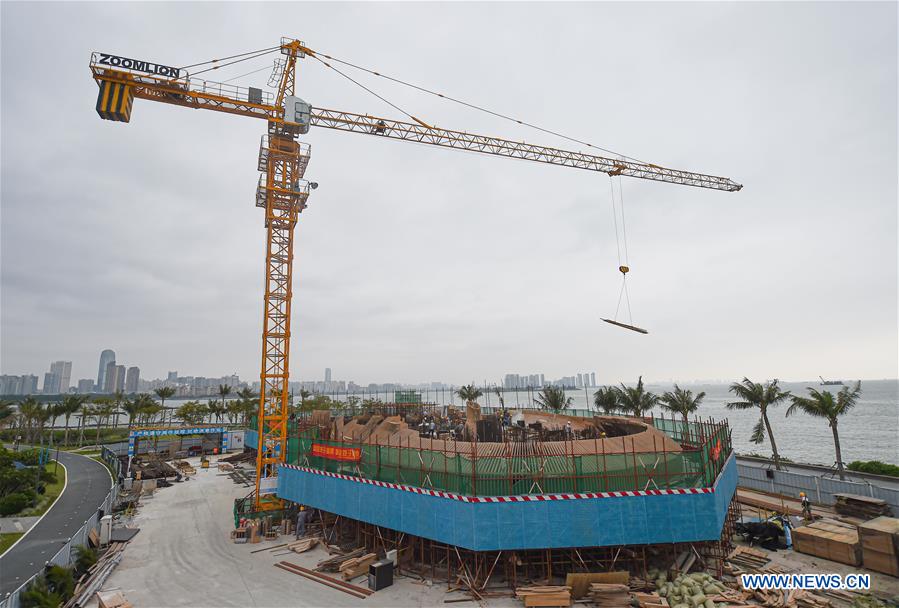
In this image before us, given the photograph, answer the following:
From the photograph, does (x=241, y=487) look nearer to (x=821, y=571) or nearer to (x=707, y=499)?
(x=707, y=499)

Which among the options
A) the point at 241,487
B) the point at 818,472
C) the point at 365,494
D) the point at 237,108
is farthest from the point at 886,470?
the point at 237,108

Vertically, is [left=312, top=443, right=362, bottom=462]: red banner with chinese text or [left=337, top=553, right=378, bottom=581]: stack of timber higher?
[left=312, top=443, right=362, bottom=462]: red banner with chinese text

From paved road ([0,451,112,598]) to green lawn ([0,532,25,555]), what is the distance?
1.27ft

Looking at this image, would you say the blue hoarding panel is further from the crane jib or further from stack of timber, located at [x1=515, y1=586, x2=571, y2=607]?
the crane jib

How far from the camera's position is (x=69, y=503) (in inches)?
1422

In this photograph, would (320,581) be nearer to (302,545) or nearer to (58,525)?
(302,545)

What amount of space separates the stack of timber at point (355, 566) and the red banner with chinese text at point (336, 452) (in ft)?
15.3

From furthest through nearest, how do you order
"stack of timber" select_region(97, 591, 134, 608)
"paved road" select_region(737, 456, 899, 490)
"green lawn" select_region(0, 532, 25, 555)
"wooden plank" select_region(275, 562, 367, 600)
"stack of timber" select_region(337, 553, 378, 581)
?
"paved road" select_region(737, 456, 899, 490) < "green lawn" select_region(0, 532, 25, 555) < "stack of timber" select_region(337, 553, 378, 581) < "wooden plank" select_region(275, 562, 367, 600) < "stack of timber" select_region(97, 591, 134, 608)

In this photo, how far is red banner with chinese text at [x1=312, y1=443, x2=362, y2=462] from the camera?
23.5 metres

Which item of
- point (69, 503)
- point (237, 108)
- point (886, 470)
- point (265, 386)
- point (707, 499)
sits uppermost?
point (237, 108)

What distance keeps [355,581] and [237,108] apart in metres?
34.2

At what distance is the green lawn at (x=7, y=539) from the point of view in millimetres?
26206

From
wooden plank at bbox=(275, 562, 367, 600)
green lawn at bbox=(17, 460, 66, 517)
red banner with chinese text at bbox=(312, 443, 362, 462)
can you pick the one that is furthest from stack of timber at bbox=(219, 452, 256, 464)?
wooden plank at bbox=(275, 562, 367, 600)

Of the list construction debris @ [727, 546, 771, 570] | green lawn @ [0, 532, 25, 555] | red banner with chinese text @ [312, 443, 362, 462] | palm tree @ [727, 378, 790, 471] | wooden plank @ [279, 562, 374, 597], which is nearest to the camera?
wooden plank @ [279, 562, 374, 597]
